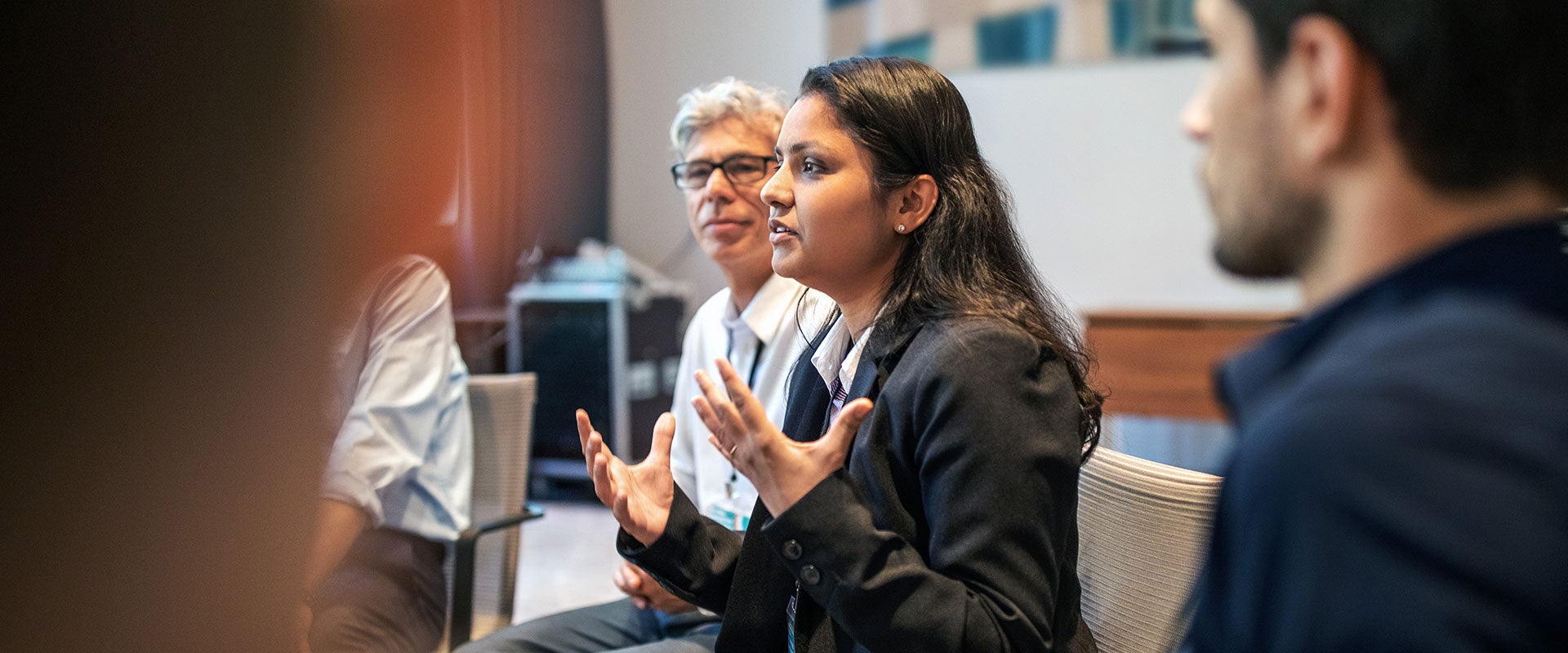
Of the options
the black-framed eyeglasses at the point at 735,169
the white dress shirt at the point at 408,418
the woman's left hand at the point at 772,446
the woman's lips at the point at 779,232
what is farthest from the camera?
the black-framed eyeglasses at the point at 735,169

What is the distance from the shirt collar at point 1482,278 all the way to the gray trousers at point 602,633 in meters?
1.24

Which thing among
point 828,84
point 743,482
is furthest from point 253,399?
point 743,482

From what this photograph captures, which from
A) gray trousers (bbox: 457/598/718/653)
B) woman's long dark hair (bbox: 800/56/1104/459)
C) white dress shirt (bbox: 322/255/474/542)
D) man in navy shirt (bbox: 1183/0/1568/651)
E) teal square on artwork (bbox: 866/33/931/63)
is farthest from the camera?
teal square on artwork (bbox: 866/33/931/63)

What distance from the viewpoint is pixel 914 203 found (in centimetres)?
136

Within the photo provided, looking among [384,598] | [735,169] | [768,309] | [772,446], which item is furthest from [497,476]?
[772,446]

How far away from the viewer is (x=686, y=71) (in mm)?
5285

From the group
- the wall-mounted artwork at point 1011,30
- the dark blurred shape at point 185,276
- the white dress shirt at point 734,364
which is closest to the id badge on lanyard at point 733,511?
the white dress shirt at point 734,364

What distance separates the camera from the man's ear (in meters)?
0.64

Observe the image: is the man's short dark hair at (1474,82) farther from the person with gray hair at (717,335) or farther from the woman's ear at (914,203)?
the person with gray hair at (717,335)

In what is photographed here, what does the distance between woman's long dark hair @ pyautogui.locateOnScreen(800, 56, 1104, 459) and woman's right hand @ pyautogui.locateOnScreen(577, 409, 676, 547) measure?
0.32m

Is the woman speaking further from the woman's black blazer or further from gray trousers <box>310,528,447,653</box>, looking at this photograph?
gray trousers <box>310,528,447,653</box>

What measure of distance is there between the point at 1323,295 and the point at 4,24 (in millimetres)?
702

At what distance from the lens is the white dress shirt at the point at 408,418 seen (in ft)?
6.18

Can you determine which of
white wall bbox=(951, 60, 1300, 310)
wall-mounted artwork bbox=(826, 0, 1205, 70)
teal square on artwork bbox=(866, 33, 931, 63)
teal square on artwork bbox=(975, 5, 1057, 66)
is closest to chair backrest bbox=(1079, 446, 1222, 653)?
white wall bbox=(951, 60, 1300, 310)
